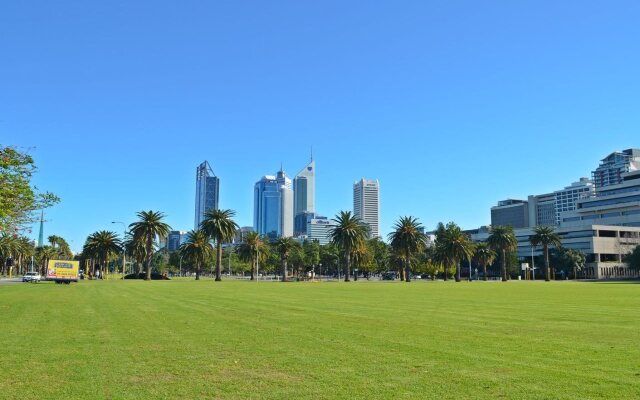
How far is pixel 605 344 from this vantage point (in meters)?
14.1

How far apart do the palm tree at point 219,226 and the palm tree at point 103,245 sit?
71.6 feet

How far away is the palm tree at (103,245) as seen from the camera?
122 m

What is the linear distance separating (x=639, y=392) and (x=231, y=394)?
21.1 feet

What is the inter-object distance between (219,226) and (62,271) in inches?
1556

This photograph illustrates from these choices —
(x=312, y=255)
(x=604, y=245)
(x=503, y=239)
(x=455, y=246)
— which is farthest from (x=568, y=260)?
(x=312, y=255)

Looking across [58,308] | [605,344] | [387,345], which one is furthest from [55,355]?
[58,308]

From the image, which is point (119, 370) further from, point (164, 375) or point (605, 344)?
point (605, 344)

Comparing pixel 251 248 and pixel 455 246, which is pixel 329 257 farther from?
pixel 455 246

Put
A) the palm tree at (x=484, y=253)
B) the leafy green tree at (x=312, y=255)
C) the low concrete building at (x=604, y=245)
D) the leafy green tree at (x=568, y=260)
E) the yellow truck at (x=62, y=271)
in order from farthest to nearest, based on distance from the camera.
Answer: the leafy green tree at (x=312, y=255)
the low concrete building at (x=604, y=245)
the leafy green tree at (x=568, y=260)
the palm tree at (x=484, y=253)
the yellow truck at (x=62, y=271)

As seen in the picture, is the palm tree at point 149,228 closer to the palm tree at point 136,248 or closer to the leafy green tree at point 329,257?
the palm tree at point 136,248

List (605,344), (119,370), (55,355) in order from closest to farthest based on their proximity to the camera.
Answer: (119,370) < (55,355) < (605,344)

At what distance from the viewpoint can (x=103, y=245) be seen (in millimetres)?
122062

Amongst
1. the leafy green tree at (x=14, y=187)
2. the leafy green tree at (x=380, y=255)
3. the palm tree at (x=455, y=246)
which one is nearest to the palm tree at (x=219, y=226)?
the palm tree at (x=455, y=246)

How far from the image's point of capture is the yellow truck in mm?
75312
